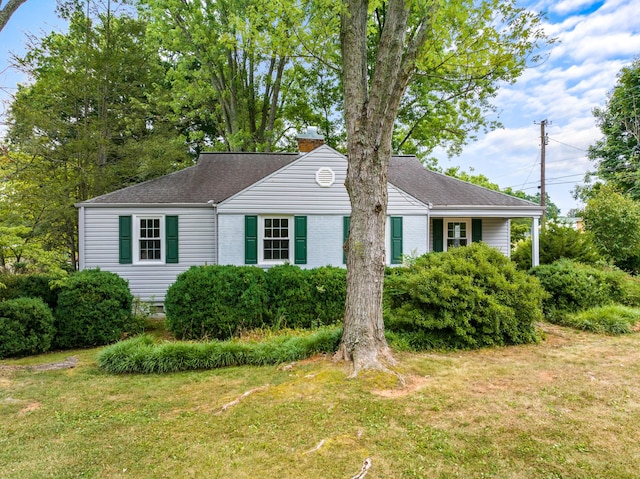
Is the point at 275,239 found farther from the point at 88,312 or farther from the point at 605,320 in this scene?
the point at 605,320

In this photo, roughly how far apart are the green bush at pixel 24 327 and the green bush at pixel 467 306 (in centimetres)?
650

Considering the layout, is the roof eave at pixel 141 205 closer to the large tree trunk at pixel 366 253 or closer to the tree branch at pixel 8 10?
the tree branch at pixel 8 10

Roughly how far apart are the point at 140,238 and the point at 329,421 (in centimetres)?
886

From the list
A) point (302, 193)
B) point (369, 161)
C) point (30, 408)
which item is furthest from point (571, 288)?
point (30, 408)

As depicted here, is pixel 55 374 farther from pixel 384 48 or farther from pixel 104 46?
pixel 104 46

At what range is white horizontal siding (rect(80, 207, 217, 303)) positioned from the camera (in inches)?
395

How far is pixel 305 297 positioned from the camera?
24.2 feet

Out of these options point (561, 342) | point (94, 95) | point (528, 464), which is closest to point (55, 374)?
point (528, 464)

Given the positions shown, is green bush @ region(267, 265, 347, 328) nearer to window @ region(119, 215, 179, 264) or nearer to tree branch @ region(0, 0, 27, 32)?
window @ region(119, 215, 179, 264)

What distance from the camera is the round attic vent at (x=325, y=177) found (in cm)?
1016

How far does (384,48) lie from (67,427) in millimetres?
5996

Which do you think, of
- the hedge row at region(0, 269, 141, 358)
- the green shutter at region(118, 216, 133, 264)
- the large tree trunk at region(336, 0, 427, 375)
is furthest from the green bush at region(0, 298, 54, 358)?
the large tree trunk at region(336, 0, 427, 375)

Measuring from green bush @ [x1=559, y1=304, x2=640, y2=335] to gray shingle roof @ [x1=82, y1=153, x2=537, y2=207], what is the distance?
14.8 ft

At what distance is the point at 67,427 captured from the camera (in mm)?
3500
